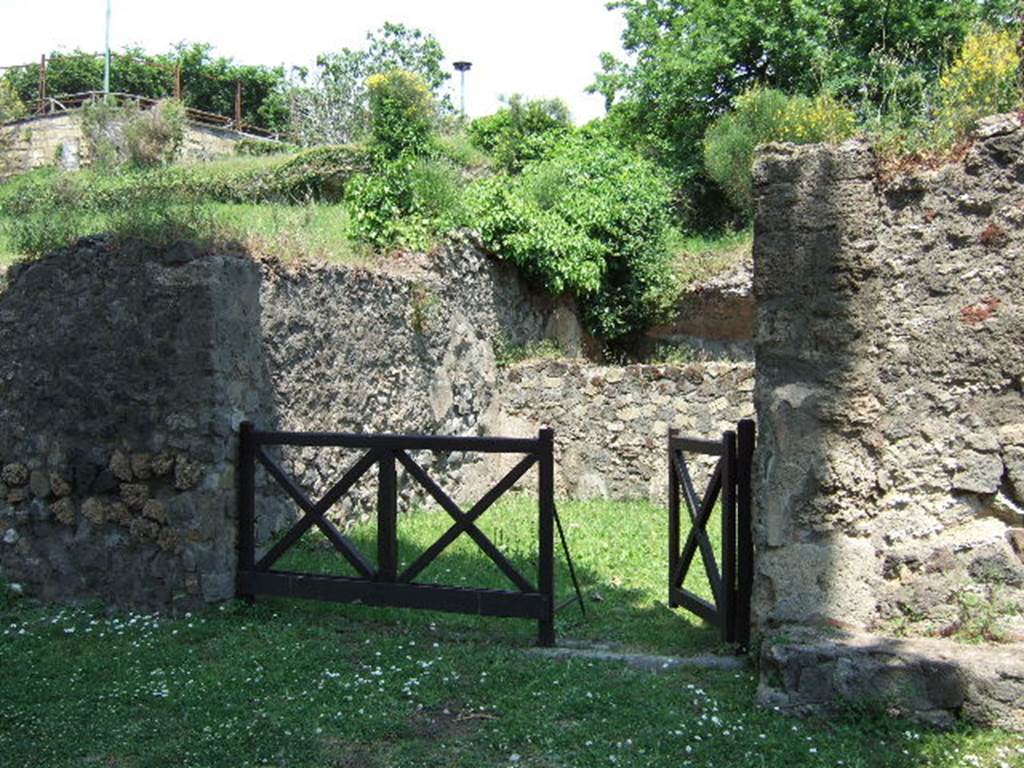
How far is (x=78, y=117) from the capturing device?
23.6 m

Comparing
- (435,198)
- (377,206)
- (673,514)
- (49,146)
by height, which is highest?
(49,146)

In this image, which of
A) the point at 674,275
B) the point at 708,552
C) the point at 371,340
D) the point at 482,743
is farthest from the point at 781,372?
the point at 674,275

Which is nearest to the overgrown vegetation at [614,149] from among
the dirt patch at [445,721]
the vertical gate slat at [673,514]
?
the vertical gate slat at [673,514]

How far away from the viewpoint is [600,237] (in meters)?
14.5

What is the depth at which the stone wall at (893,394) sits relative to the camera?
483 centimetres

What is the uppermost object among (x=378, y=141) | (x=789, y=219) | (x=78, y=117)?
(x=78, y=117)

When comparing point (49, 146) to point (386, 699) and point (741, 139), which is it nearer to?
point (741, 139)

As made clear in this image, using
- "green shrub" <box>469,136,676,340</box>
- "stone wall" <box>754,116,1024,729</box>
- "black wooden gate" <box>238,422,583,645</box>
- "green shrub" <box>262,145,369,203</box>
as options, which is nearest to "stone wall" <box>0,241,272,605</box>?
"black wooden gate" <box>238,422,583,645</box>

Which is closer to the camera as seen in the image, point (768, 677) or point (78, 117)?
point (768, 677)

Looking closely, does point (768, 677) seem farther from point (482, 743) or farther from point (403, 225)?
point (403, 225)

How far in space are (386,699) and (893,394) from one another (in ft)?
9.41

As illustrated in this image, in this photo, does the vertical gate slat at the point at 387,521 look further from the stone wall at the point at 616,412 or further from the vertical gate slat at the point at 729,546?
the stone wall at the point at 616,412

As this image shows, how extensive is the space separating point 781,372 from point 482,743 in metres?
2.29

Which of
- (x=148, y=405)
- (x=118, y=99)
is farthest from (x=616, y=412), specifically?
(x=118, y=99)
